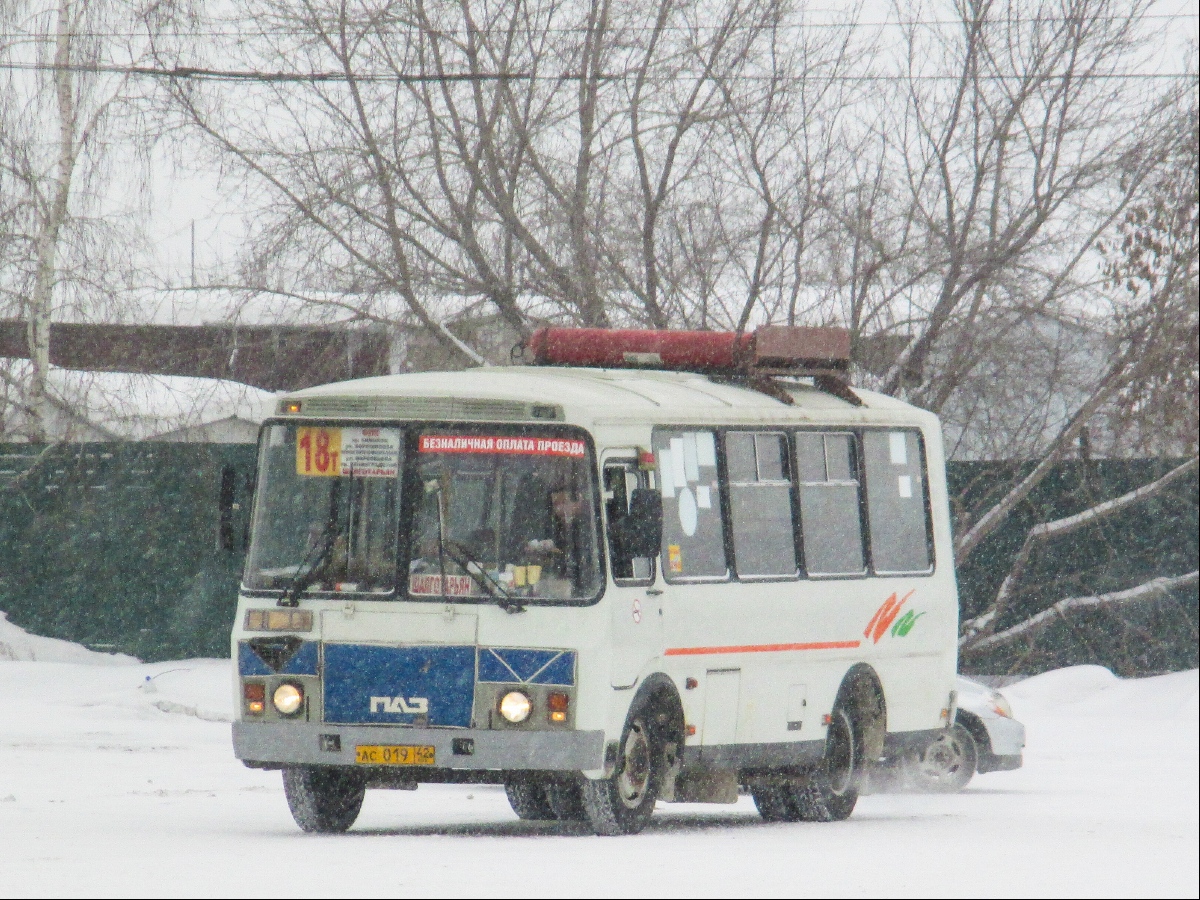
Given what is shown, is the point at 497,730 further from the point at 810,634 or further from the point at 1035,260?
the point at 1035,260

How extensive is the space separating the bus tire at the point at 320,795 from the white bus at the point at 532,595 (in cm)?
1

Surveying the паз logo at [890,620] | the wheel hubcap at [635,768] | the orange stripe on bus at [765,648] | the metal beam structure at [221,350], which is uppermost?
the metal beam structure at [221,350]

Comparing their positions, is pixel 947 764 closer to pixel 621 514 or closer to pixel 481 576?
pixel 621 514

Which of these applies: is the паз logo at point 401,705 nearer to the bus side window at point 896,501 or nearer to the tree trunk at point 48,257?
the bus side window at point 896,501

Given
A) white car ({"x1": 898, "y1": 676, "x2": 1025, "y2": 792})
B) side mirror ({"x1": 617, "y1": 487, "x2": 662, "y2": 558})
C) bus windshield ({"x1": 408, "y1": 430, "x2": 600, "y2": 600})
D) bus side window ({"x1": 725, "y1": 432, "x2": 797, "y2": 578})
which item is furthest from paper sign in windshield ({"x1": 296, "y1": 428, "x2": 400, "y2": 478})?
white car ({"x1": 898, "y1": 676, "x2": 1025, "y2": 792})

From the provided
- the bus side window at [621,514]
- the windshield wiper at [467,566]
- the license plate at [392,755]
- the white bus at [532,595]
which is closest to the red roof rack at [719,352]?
the white bus at [532,595]

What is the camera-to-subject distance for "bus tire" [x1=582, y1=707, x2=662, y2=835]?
A: 11.2 m

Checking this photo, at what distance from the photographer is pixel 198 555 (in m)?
24.7

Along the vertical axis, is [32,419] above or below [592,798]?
above

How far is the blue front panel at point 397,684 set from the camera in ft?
36.3

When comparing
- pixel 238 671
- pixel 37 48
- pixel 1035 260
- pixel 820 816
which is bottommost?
pixel 820 816

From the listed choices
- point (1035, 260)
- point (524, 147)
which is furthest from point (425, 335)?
point (1035, 260)

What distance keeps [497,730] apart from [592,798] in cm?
65

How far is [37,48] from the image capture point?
22.6 m
